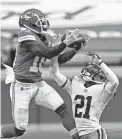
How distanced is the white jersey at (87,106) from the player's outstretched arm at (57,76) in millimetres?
96

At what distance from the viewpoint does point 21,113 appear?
5715 mm

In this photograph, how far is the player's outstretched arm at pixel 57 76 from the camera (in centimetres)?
562

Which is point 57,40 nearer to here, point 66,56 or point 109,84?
point 66,56

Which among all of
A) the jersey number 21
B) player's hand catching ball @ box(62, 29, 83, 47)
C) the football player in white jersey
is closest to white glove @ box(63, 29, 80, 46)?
player's hand catching ball @ box(62, 29, 83, 47)

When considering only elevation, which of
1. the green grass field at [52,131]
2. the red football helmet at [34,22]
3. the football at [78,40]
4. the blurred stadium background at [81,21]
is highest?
the red football helmet at [34,22]

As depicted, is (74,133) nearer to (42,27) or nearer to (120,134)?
(42,27)

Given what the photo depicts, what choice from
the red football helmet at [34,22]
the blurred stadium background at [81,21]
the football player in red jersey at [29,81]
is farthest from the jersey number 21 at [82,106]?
the blurred stadium background at [81,21]

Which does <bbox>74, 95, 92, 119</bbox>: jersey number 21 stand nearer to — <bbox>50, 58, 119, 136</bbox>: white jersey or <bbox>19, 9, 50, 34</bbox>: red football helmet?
<bbox>50, 58, 119, 136</bbox>: white jersey

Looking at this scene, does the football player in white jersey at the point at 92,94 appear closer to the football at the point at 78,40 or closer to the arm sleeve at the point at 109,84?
the arm sleeve at the point at 109,84

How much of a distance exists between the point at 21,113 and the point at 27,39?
2.06 feet

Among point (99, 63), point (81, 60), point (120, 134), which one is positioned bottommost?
point (120, 134)

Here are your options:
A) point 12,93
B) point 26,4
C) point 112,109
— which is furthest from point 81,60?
point 12,93

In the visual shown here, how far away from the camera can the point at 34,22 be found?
18.7ft

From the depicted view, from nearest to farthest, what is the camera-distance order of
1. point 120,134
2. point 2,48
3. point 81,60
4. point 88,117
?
point 88,117, point 120,134, point 81,60, point 2,48
